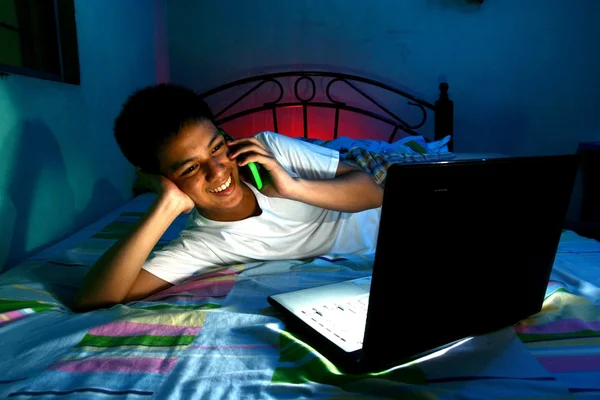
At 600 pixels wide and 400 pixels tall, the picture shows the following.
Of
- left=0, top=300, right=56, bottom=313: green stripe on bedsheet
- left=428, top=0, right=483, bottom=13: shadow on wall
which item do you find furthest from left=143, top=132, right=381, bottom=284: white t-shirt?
left=428, top=0, right=483, bottom=13: shadow on wall

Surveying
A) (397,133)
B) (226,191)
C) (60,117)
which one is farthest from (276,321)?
(397,133)

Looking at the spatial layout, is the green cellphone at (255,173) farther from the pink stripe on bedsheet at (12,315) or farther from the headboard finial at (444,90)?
the headboard finial at (444,90)

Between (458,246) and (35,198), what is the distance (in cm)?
129

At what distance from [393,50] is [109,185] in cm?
179

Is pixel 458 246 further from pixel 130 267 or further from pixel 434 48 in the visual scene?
pixel 434 48

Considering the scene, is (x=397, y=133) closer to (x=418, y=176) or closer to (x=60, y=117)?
(x=60, y=117)

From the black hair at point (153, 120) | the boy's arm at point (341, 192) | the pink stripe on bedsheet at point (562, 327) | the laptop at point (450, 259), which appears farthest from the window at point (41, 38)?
the pink stripe on bedsheet at point (562, 327)

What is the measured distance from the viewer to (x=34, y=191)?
1.29m

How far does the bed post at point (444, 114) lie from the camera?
2357 millimetres

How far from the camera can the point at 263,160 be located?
0.99 m

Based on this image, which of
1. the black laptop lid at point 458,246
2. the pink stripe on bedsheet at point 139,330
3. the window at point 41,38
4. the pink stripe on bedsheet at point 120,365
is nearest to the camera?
the black laptop lid at point 458,246

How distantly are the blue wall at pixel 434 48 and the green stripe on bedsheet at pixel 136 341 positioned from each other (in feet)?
6.88

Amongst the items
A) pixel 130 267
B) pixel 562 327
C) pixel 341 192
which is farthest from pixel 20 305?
pixel 562 327

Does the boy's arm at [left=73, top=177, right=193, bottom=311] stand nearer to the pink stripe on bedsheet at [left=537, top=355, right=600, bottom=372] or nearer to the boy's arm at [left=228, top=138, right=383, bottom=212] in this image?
the boy's arm at [left=228, top=138, right=383, bottom=212]
